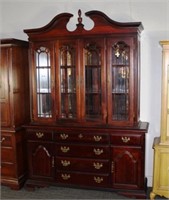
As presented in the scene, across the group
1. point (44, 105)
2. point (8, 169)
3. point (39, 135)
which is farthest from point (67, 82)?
point (8, 169)

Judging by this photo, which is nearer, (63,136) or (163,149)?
(163,149)


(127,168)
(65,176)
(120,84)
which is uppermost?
(120,84)

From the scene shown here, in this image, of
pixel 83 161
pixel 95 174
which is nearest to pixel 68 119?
pixel 83 161

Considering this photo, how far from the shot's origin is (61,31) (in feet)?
10.5

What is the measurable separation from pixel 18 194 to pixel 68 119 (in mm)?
1154

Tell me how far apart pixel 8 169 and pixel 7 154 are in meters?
0.21

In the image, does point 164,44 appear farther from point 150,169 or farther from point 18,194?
point 18,194

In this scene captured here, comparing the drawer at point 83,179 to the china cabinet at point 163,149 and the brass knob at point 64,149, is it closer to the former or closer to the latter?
the brass knob at point 64,149

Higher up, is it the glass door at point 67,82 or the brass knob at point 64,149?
the glass door at point 67,82

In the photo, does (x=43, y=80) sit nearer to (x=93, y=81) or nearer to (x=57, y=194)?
(x=93, y=81)

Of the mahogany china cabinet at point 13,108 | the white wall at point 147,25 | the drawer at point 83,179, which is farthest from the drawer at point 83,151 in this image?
the white wall at point 147,25

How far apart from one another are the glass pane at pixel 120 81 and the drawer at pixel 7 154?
1.42 meters

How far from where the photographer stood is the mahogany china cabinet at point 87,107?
120 inches

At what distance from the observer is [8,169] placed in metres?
3.46
